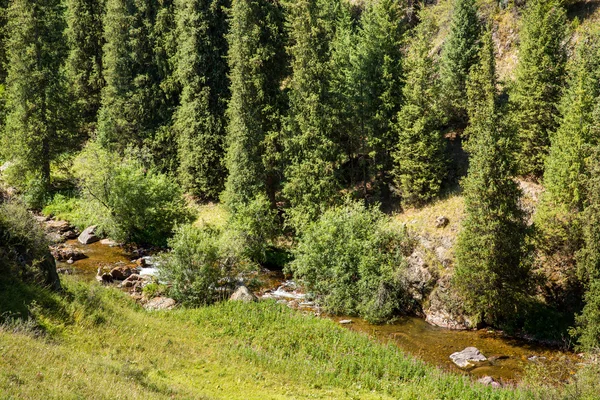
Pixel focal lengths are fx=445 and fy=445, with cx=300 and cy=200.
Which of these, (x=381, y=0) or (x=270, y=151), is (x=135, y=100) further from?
(x=381, y=0)

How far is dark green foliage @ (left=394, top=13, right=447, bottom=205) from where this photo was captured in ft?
106

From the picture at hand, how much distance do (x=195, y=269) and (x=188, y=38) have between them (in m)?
27.0

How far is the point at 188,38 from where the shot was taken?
140 ft

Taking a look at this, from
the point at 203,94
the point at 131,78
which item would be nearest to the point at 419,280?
the point at 203,94

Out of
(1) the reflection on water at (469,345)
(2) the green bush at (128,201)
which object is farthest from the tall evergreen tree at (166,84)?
(1) the reflection on water at (469,345)

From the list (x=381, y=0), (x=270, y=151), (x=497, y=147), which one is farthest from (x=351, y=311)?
(x=381, y=0)

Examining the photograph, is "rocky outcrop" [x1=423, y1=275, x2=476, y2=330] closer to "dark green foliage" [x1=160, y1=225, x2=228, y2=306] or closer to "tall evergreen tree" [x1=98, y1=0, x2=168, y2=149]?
"dark green foliage" [x1=160, y1=225, x2=228, y2=306]

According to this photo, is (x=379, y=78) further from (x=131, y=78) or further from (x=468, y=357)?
(x=131, y=78)

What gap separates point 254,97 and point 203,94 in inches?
288

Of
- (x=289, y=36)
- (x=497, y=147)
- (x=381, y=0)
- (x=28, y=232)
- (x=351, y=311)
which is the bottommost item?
(x=351, y=311)

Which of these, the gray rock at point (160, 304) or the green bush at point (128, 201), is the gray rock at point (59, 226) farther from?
the gray rock at point (160, 304)

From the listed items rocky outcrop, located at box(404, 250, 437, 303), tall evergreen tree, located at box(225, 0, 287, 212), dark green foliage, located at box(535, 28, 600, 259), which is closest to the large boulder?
tall evergreen tree, located at box(225, 0, 287, 212)

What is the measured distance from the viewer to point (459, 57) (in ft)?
120

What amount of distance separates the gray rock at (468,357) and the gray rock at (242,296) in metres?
10.7
